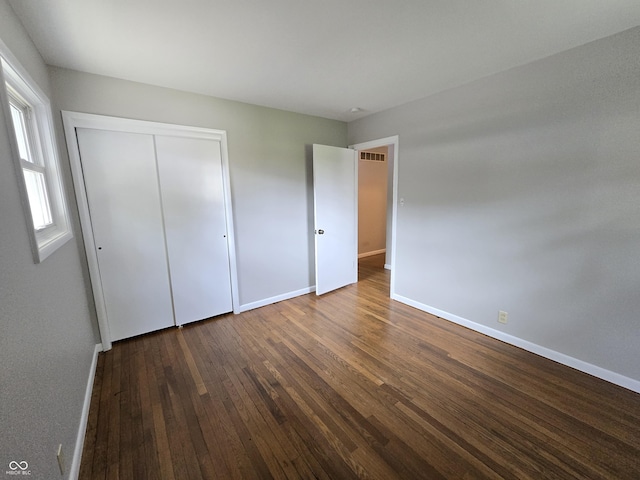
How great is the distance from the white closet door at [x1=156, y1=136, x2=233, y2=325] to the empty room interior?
2 cm

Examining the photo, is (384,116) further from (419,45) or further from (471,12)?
(471,12)

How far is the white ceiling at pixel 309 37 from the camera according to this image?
1.43 meters

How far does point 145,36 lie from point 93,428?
2486 mm

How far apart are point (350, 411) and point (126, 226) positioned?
2467 millimetres

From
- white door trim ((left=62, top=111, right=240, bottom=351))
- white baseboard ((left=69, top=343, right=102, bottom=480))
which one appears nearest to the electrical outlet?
white baseboard ((left=69, top=343, right=102, bottom=480))

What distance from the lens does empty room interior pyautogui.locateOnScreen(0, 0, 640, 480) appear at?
1.38 m

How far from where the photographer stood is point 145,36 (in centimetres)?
168

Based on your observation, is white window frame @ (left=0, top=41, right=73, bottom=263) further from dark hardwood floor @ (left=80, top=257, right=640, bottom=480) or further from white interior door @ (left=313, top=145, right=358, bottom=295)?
white interior door @ (left=313, top=145, right=358, bottom=295)

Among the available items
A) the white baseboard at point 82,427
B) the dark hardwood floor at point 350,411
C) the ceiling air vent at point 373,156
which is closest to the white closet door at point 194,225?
the dark hardwood floor at point 350,411

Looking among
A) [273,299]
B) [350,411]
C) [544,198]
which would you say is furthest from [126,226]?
[544,198]

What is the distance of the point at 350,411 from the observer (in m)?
1.69

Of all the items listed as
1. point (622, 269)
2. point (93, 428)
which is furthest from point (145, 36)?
point (622, 269)

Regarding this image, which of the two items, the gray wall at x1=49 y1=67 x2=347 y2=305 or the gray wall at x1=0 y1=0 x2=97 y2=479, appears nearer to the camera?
the gray wall at x1=0 y1=0 x2=97 y2=479

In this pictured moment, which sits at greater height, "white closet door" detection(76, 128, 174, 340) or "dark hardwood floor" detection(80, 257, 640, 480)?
"white closet door" detection(76, 128, 174, 340)
